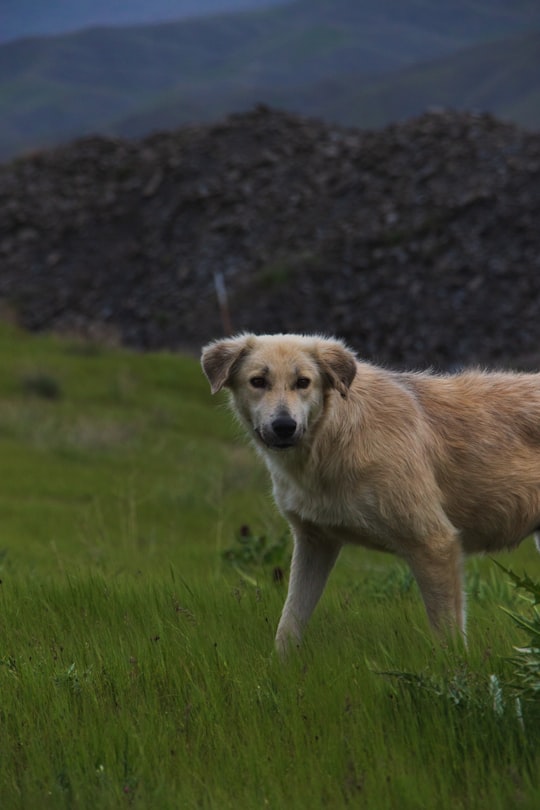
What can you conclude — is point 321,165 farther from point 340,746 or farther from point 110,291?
point 340,746

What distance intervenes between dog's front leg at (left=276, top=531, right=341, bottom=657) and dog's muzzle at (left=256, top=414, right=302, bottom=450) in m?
0.78

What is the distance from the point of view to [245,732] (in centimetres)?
449

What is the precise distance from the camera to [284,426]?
5.67 metres

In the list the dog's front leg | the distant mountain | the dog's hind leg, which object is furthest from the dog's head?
the distant mountain

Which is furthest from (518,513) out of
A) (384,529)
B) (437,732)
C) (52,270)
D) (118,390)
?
(52,270)

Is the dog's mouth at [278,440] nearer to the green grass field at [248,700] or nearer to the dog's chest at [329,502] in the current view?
the dog's chest at [329,502]

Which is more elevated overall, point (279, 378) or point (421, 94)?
point (279, 378)

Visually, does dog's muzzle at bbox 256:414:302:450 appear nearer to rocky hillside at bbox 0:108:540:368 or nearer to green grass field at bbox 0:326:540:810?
green grass field at bbox 0:326:540:810

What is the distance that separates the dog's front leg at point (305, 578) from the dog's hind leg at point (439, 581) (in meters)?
0.57

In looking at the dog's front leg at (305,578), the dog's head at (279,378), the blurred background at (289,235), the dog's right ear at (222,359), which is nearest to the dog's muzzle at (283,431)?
the dog's head at (279,378)

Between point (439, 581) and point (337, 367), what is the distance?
1.18 m

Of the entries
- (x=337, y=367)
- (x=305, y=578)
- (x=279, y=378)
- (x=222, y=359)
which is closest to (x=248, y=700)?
(x=305, y=578)

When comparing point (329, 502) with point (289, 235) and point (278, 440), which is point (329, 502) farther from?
point (289, 235)

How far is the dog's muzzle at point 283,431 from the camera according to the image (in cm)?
568
